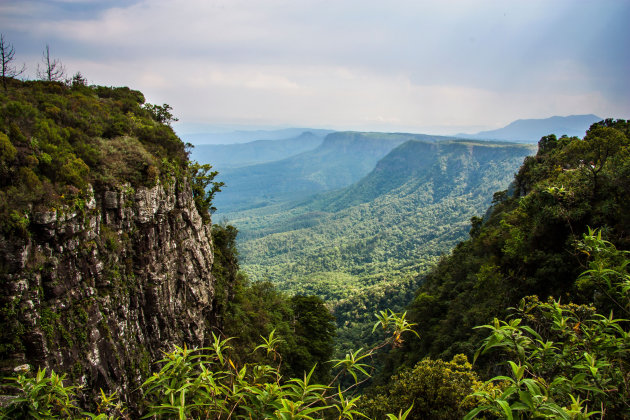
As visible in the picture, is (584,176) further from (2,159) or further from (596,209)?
(2,159)

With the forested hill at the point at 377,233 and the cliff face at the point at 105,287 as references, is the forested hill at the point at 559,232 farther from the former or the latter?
the forested hill at the point at 377,233

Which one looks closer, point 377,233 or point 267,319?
point 267,319

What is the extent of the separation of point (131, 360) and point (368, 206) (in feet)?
524

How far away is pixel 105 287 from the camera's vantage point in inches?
482

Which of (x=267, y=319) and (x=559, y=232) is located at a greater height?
(x=559, y=232)

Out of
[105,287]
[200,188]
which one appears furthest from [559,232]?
[200,188]

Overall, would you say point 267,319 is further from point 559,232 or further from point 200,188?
point 559,232

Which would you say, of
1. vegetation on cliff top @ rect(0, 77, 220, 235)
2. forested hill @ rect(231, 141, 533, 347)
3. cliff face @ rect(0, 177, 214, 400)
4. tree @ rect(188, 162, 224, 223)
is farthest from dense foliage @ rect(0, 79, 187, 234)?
forested hill @ rect(231, 141, 533, 347)

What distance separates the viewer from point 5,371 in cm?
871

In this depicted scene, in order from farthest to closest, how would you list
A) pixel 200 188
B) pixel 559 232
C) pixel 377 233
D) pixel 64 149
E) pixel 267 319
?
1. pixel 377 233
2. pixel 267 319
3. pixel 200 188
4. pixel 559 232
5. pixel 64 149

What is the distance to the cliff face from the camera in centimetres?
946

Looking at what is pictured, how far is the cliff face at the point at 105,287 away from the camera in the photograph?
946 cm

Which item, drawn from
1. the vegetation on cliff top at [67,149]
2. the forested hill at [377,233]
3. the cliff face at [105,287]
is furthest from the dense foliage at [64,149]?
the forested hill at [377,233]

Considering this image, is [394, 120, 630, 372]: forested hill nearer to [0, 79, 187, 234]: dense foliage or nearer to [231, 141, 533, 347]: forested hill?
[0, 79, 187, 234]: dense foliage
